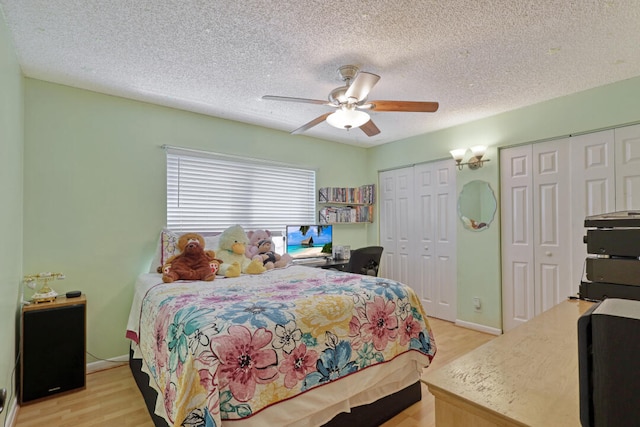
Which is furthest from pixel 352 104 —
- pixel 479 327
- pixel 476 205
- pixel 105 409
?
pixel 479 327

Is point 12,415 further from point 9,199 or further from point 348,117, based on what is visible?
point 348,117

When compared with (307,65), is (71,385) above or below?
below

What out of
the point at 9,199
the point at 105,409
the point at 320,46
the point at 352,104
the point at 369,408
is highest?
the point at 320,46

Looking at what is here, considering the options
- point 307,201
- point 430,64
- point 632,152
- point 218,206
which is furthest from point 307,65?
point 632,152

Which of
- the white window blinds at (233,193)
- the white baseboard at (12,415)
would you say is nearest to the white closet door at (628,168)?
the white window blinds at (233,193)

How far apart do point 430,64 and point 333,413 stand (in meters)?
2.48

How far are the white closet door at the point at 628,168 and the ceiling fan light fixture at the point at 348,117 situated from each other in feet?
7.61

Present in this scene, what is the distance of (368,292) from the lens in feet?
6.93

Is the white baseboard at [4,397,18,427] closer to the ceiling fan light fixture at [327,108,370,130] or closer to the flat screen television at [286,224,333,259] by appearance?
the flat screen television at [286,224,333,259]

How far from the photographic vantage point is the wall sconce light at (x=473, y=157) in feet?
11.8

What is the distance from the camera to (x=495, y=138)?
Answer: 142 inches

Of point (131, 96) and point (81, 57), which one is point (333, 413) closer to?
point (81, 57)

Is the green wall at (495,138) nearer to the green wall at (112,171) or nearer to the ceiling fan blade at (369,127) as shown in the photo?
the green wall at (112,171)

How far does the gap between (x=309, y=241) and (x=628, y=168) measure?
3237mm
